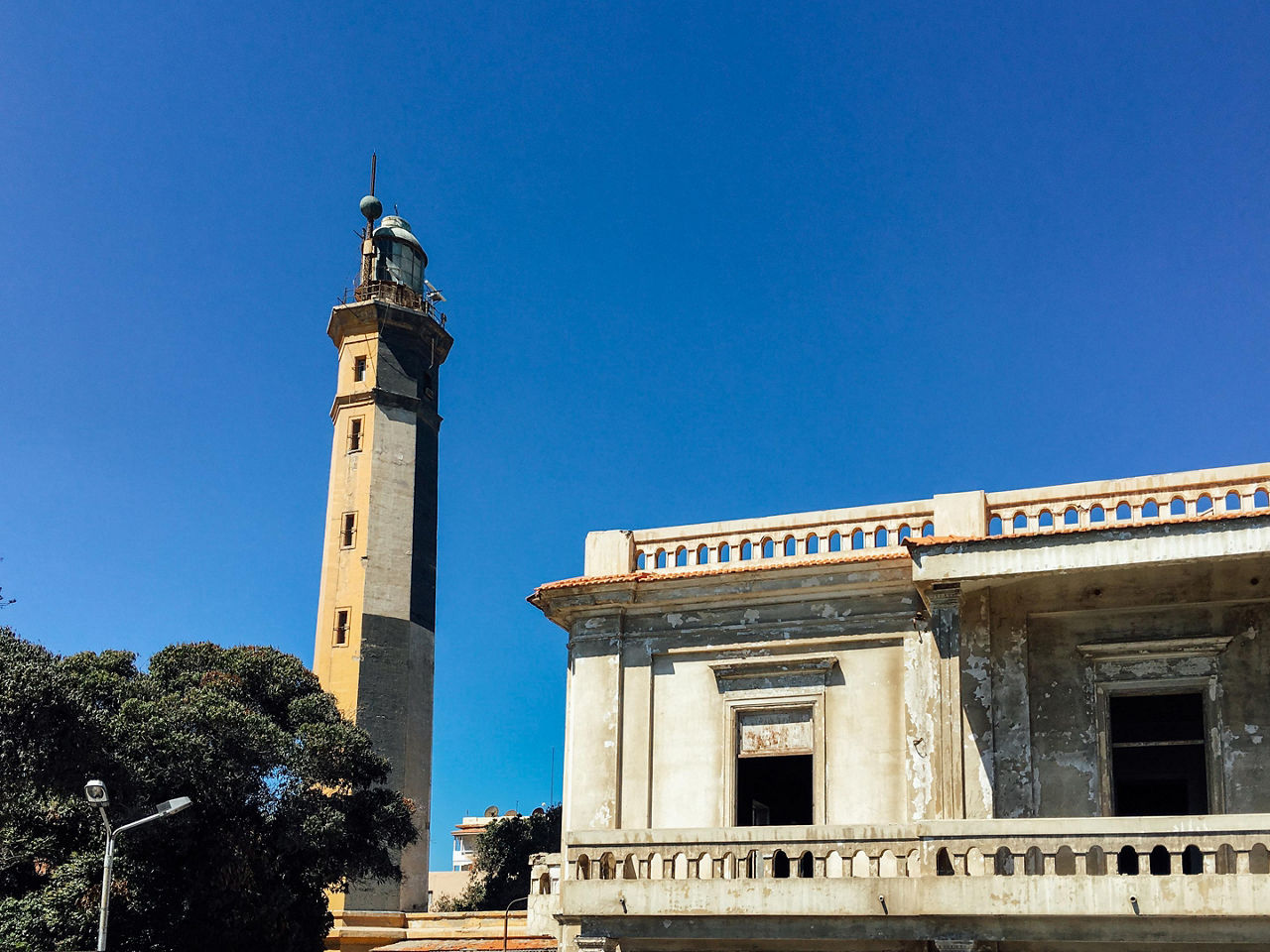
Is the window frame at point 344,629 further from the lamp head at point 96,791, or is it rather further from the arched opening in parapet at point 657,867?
the arched opening in parapet at point 657,867

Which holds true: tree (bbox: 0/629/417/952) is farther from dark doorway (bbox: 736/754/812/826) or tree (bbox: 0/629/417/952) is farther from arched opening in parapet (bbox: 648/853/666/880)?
dark doorway (bbox: 736/754/812/826)

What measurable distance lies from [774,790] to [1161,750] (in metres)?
4.76

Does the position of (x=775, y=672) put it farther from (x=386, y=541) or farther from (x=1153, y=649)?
(x=386, y=541)

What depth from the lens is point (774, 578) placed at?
16.7m

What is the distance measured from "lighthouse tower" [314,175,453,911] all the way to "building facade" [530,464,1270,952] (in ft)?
88.8

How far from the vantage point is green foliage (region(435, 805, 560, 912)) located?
4869 cm

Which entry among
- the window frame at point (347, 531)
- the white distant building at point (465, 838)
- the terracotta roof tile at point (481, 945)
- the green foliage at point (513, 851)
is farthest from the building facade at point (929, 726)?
the white distant building at point (465, 838)

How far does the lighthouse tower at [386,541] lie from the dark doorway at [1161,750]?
28.8 metres

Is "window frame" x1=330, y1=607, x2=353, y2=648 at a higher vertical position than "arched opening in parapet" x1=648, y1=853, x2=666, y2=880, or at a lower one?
higher

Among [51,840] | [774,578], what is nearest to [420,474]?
[51,840]

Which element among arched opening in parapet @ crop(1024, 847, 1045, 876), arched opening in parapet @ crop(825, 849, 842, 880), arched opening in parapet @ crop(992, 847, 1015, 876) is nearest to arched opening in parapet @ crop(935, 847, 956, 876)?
arched opening in parapet @ crop(992, 847, 1015, 876)

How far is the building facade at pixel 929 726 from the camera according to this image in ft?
42.3

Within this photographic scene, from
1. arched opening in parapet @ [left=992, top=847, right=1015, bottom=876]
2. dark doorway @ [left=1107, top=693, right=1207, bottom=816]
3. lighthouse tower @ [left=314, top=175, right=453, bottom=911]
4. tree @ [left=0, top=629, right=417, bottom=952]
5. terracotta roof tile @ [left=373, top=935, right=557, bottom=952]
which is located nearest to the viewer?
arched opening in parapet @ [left=992, top=847, right=1015, bottom=876]

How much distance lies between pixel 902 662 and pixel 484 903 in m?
37.7
